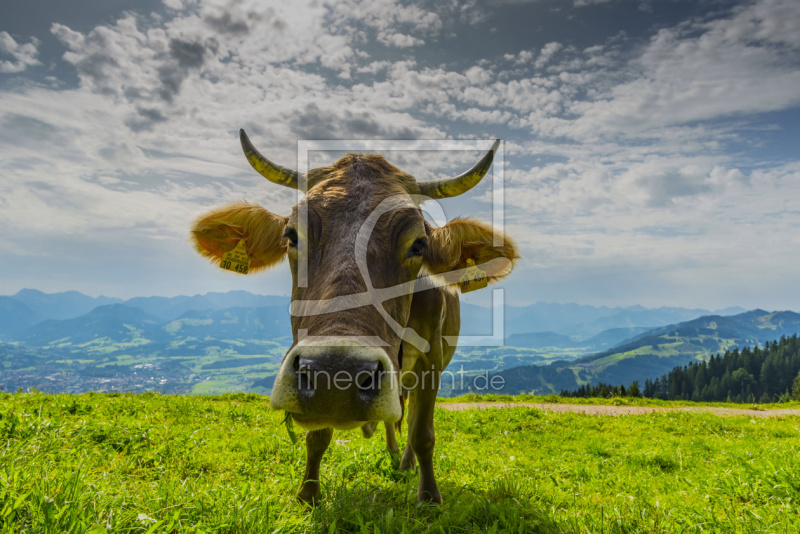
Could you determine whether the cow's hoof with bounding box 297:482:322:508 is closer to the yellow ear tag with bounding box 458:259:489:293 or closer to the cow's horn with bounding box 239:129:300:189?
the yellow ear tag with bounding box 458:259:489:293

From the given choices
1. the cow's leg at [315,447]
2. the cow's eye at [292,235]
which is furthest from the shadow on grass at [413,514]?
the cow's eye at [292,235]

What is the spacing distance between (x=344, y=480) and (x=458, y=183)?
334 cm

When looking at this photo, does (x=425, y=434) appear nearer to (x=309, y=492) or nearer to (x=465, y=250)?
(x=309, y=492)

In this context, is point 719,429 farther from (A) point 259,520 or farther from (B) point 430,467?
(A) point 259,520

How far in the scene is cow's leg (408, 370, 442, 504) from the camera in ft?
15.4

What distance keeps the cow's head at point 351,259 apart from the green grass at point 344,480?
0.98 meters

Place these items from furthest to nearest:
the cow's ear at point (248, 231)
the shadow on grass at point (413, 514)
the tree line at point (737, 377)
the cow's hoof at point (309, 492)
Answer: the tree line at point (737, 377), the cow's ear at point (248, 231), the cow's hoof at point (309, 492), the shadow on grass at point (413, 514)

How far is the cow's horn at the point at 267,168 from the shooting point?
187 inches

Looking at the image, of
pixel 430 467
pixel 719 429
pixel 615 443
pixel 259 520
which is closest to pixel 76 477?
pixel 259 520

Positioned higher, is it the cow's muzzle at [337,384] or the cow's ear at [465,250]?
the cow's ear at [465,250]

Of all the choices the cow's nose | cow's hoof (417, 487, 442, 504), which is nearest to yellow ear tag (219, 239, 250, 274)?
the cow's nose

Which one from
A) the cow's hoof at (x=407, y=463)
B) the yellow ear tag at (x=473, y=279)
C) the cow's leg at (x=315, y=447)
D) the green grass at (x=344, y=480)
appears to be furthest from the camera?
the cow's hoof at (x=407, y=463)

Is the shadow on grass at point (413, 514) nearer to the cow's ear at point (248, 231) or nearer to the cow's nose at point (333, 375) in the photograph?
the cow's nose at point (333, 375)

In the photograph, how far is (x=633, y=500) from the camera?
13.8ft
